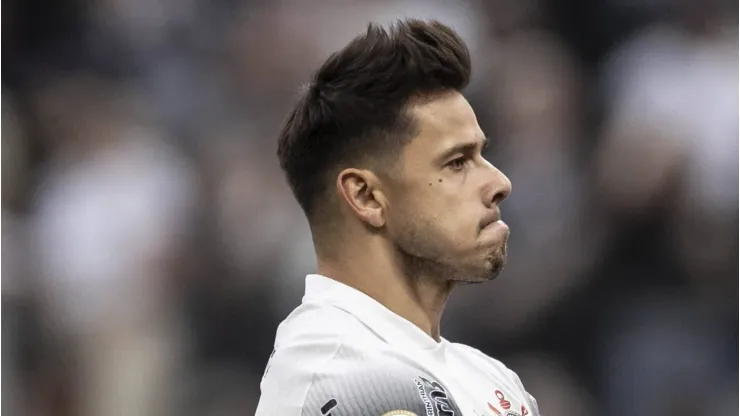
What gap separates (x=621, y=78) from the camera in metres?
3.79

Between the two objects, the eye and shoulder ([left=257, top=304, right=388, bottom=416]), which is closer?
shoulder ([left=257, top=304, right=388, bottom=416])

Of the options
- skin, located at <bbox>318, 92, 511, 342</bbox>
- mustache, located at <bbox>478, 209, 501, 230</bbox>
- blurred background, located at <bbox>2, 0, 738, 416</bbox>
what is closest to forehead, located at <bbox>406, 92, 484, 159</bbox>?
skin, located at <bbox>318, 92, 511, 342</bbox>

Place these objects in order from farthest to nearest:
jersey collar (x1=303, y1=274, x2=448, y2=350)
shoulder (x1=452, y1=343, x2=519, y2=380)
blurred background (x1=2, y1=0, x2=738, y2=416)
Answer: blurred background (x1=2, y1=0, x2=738, y2=416) < shoulder (x1=452, y1=343, x2=519, y2=380) < jersey collar (x1=303, y1=274, x2=448, y2=350)

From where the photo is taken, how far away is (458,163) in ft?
6.43

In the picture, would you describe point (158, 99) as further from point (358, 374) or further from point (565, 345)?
point (358, 374)

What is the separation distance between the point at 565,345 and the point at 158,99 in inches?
62.9

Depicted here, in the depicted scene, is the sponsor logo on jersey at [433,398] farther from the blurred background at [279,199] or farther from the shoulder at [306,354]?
the blurred background at [279,199]

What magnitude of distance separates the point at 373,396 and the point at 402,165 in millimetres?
433

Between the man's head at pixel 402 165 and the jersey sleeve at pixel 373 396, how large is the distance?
29cm

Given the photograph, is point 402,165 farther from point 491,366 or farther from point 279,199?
point 279,199

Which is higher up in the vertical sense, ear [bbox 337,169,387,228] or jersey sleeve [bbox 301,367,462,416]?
ear [bbox 337,169,387,228]

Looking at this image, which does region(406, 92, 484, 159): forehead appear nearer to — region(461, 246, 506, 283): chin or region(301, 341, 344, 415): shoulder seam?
region(461, 246, 506, 283): chin

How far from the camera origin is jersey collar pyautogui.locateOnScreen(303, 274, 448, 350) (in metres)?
1.90

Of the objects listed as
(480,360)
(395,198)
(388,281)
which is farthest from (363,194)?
(480,360)
